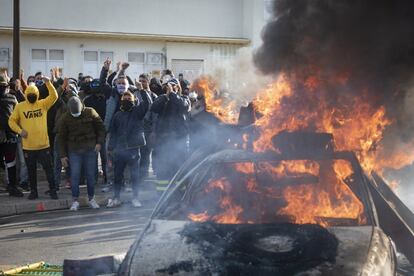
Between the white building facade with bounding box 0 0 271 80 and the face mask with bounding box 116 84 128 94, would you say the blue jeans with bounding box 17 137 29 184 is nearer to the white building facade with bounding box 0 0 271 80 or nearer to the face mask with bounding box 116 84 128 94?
the face mask with bounding box 116 84 128 94

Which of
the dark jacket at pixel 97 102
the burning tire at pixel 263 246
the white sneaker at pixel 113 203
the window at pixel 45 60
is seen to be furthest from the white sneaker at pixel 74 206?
the window at pixel 45 60

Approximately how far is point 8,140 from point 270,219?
24.7ft

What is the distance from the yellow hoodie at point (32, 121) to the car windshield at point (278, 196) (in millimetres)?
5831

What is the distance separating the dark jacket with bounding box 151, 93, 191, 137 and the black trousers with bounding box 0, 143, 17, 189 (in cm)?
265

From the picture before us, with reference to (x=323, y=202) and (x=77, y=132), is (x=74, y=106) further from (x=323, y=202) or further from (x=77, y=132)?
(x=323, y=202)

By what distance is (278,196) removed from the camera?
14.1 ft

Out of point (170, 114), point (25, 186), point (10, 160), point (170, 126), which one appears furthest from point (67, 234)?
point (25, 186)

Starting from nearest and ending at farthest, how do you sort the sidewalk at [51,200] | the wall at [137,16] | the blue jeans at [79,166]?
the blue jeans at [79,166]
the sidewalk at [51,200]
the wall at [137,16]

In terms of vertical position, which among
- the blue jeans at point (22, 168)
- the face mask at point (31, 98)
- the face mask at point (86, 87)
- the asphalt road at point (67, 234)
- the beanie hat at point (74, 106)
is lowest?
the asphalt road at point (67, 234)

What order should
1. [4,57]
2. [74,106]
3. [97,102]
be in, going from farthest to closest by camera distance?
[4,57] → [97,102] → [74,106]

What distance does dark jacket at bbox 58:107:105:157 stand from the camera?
30.3 feet

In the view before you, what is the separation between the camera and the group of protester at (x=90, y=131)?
30.6 feet

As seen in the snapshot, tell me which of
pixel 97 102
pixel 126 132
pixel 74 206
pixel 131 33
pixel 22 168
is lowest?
pixel 74 206

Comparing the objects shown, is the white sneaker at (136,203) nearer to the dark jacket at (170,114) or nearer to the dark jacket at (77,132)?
the dark jacket at (77,132)
